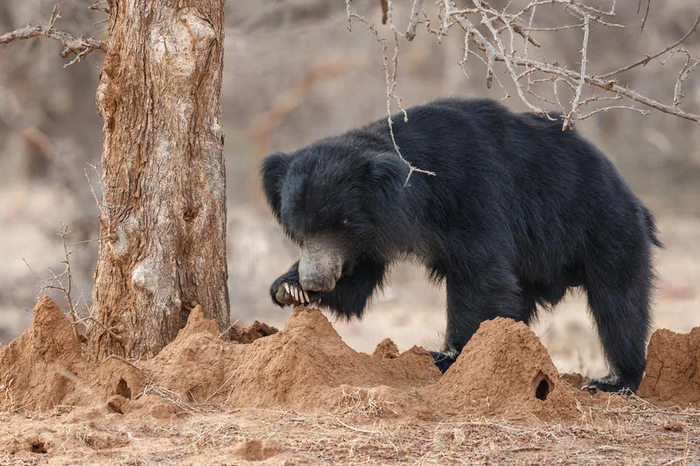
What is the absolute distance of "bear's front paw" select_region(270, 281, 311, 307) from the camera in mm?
4383

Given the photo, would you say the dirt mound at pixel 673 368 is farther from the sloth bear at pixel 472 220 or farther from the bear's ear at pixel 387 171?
the bear's ear at pixel 387 171

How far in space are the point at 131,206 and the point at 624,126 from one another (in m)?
17.5

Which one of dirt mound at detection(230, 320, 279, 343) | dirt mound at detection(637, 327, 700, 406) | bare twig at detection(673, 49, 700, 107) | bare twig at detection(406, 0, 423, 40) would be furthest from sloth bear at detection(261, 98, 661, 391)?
bare twig at detection(673, 49, 700, 107)

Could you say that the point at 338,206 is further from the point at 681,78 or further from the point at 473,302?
the point at 681,78

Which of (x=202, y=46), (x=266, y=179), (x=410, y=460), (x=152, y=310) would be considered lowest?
(x=410, y=460)

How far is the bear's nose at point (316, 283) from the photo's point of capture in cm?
421

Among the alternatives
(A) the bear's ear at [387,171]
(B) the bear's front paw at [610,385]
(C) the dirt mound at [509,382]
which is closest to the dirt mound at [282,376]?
(C) the dirt mound at [509,382]

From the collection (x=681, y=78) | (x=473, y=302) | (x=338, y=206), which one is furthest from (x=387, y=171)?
(x=681, y=78)

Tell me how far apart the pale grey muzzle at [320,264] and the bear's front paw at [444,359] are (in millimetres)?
695

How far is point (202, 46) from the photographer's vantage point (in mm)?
4133

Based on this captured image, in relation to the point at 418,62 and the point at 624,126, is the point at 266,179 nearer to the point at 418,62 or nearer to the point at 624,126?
the point at 418,62

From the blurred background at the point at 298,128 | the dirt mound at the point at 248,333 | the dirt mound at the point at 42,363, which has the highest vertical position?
the blurred background at the point at 298,128

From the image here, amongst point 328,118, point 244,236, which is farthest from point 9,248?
point 328,118

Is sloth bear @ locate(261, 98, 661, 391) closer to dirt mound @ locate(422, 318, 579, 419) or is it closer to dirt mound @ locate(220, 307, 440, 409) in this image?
dirt mound @ locate(220, 307, 440, 409)
